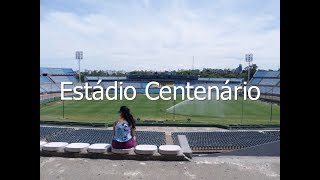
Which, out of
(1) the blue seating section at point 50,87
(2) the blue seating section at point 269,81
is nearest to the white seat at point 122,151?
(1) the blue seating section at point 50,87

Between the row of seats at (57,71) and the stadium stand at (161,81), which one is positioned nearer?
the row of seats at (57,71)

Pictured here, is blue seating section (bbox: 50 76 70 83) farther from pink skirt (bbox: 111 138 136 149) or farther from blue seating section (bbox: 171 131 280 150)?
pink skirt (bbox: 111 138 136 149)

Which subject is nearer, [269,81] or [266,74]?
[269,81]

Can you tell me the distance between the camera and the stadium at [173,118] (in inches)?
1061

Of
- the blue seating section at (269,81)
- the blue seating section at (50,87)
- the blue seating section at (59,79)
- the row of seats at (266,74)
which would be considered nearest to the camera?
the blue seating section at (50,87)

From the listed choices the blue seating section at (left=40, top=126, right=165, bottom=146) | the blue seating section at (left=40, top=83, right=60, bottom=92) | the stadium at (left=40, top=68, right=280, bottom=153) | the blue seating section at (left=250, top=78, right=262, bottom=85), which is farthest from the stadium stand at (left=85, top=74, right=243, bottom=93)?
the blue seating section at (left=40, top=126, right=165, bottom=146)

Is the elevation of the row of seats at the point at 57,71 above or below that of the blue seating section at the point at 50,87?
above

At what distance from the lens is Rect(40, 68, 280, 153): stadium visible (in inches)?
1061

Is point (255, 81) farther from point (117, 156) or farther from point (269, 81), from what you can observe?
point (117, 156)

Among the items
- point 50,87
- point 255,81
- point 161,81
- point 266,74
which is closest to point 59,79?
point 50,87

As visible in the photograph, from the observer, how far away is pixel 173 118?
145 feet

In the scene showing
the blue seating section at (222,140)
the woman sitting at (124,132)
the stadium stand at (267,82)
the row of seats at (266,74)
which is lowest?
the blue seating section at (222,140)

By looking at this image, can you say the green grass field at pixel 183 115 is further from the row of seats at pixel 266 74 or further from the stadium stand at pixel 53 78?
the row of seats at pixel 266 74
